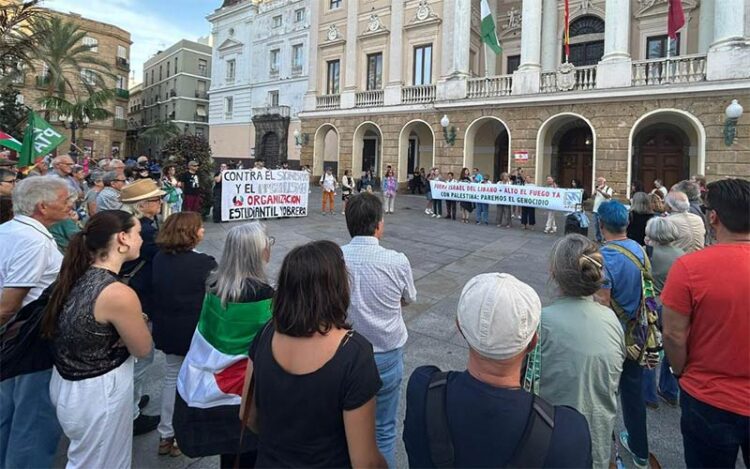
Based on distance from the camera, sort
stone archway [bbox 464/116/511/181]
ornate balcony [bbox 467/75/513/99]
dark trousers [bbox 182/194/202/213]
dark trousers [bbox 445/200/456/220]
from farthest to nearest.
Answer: stone archway [bbox 464/116/511/181] < ornate balcony [bbox 467/75/513/99] < dark trousers [bbox 445/200/456/220] < dark trousers [bbox 182/194/202/213]

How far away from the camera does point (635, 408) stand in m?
2.79

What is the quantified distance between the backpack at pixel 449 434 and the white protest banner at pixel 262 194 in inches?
448

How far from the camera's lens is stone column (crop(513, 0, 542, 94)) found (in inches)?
694

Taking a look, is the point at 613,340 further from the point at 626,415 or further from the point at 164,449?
the point at 164,449

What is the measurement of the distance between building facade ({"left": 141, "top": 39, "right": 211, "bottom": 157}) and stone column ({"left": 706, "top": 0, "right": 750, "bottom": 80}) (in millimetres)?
41685

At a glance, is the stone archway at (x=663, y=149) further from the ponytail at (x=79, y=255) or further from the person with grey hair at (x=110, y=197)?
the ponytail at (x=79, y=255)

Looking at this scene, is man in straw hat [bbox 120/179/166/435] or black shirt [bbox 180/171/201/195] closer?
man in straw hat [bbox 120/179/166/435]

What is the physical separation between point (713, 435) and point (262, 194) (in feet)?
39.0

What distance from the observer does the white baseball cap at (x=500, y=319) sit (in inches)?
51.2

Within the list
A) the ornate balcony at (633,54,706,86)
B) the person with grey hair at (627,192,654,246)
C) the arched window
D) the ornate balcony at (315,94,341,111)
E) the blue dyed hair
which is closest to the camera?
the blue dyed hair

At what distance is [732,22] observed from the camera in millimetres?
14117

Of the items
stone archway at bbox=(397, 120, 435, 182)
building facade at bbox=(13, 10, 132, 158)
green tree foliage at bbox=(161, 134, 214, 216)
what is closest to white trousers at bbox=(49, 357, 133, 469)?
green tree foliage at bbox=(161, 134, 214, 216)

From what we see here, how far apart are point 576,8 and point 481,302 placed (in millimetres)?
23616

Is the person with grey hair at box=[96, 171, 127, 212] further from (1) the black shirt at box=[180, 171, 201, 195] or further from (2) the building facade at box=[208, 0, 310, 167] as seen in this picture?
(2) the building facade at box=[208, 0, 310, 167]
